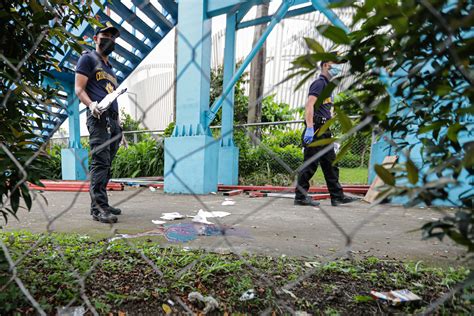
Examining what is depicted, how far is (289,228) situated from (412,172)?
1617mm

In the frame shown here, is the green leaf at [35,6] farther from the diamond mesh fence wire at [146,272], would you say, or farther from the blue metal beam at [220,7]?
the blue metal beam at [220,7]

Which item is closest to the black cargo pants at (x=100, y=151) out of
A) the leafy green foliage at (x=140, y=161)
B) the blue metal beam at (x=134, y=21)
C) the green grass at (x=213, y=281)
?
the green grass at (x=213, y=281)

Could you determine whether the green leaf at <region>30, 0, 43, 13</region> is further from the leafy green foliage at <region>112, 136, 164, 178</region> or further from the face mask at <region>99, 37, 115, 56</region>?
the leafy green foliage at <region>112, 136, 164, 178</region>

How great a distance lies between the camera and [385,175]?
1.89 ft

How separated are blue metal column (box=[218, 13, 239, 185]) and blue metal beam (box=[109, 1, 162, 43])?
181 centimetres

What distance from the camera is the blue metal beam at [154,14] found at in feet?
16.2

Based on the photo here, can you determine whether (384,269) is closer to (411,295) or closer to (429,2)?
(411,295)

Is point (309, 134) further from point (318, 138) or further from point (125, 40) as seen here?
point (125, 40)

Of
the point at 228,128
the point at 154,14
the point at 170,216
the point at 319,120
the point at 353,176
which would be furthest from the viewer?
the point at 154,14

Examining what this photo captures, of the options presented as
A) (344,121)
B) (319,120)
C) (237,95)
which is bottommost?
(344,121)

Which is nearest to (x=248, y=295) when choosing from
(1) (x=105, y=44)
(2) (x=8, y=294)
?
(2) (x=8, y=294)

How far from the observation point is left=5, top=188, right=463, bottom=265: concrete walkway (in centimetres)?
154

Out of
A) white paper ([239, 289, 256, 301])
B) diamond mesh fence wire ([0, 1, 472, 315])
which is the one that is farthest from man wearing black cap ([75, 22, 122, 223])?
white paper ([239, 289, 256, 301])

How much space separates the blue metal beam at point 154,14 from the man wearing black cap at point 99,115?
3.04 metres
